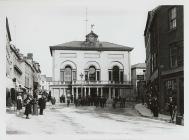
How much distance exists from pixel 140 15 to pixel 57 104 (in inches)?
145

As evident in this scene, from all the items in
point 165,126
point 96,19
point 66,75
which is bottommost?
point 165,126

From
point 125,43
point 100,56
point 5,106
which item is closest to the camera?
point 5,106

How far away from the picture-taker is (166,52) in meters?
14.6

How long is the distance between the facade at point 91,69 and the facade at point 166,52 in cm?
92

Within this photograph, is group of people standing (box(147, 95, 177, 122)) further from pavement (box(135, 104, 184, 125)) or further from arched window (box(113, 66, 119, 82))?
arched window (box(113, 66, 119, 82))

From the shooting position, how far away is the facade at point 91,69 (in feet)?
43.7

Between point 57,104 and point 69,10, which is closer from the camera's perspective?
point 69,10

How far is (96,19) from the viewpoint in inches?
494

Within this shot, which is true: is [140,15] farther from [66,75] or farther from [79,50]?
[66,75]

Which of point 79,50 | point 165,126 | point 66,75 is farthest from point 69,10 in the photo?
point 165,126

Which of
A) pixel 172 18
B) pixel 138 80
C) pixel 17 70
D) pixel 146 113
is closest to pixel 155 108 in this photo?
pixel 146 113

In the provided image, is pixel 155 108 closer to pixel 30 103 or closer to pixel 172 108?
pixel 172 108

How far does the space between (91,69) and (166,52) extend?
2.58 m

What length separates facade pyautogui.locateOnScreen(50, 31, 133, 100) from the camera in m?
13.3
